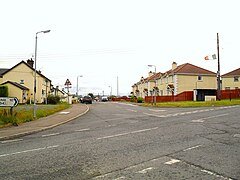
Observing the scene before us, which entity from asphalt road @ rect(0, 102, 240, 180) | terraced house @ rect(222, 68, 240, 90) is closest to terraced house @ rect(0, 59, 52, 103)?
terraced house @ rect(222, 68, 240, 90)

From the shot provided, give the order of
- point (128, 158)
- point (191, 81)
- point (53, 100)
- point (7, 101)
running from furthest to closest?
point (191, 81), point (53, 100), point (7, 101), point (128, 158)

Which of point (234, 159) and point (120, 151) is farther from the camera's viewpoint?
point (120, 151)

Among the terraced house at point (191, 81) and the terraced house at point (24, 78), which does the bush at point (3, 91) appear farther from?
the terraced house at point (191, 81)

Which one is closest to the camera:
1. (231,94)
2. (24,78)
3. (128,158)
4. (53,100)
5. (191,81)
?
(128,158)

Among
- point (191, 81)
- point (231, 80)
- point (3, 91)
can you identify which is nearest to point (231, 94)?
point (191, 81)

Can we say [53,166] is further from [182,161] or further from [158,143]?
[158,143]

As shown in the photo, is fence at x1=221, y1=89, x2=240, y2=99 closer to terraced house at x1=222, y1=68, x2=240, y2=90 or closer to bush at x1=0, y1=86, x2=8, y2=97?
terraced house at x1=222, y1=68, x2=240, y2=90

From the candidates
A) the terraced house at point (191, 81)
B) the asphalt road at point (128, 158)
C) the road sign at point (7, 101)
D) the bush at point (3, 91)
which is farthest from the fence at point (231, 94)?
the road sign at point (7, 101)

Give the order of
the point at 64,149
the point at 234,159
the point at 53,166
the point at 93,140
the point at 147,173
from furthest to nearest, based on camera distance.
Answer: the point at 93,140 → the point at 64,149 → the point at 234,159 → the point at 53,166 → the point at 147,173

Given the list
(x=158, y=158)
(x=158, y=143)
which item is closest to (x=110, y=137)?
(x=158, y=143)

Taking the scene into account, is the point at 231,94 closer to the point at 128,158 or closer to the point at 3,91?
the point at 3,91

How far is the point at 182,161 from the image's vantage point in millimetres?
6258

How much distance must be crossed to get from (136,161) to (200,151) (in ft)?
7.16

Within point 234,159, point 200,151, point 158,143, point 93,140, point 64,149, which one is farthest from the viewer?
point 93,140
